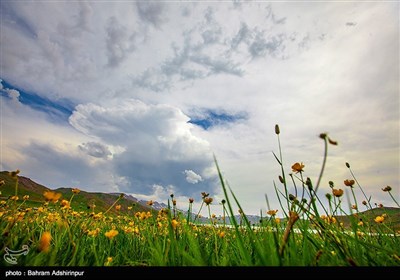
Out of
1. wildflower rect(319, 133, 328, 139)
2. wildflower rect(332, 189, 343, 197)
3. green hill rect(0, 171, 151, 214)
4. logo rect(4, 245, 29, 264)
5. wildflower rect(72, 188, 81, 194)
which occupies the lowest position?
logo rect(4, 245, 29, 264)

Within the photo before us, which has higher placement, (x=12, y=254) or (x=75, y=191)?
(x=75, y=191)

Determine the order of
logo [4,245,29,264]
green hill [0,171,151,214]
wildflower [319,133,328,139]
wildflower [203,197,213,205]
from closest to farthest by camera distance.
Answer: wildflower [319,133,328,139]
logo [4,245,29,264]
wildflower [203,197,213,205]
green hill [0,171,151,214]

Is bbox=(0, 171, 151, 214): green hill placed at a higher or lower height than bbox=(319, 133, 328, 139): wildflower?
Answer: higher

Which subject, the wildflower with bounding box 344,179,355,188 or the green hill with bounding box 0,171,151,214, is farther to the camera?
the green hill with bounding box 0,171,151,214

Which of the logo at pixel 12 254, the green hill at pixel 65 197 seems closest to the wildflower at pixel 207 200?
the green hill at pixel 65 197

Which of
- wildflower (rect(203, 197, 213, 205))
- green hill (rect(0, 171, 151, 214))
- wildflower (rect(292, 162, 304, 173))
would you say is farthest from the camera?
green hill (rect(0, 171, 151, 214))

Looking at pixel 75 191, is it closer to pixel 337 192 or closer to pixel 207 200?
pixel 207 200

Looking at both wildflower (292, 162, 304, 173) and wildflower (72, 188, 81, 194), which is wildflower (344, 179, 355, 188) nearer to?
wildflower (292, 162, 304, 173)

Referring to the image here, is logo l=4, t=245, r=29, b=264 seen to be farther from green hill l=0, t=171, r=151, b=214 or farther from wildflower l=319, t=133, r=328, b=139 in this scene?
wildflower l=319, t=133, r=328, b=139

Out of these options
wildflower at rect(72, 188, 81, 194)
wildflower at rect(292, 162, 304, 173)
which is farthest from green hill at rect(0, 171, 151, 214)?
wildflower at rect(292, 162, 304, 173)

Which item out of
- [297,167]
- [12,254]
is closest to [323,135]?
[297,167]

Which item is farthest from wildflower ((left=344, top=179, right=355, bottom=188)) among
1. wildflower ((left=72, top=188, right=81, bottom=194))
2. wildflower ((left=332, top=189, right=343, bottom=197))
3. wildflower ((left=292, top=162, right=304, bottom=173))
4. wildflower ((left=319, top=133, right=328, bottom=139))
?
wildflower ((left=72, top=188, right=81, bottom=194))

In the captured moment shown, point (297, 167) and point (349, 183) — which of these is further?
point (349, 183)

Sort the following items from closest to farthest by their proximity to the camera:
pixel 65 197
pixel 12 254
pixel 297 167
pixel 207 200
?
pixel 12 254
pixel 297 167
pixel 207 200
pixel 65 197
